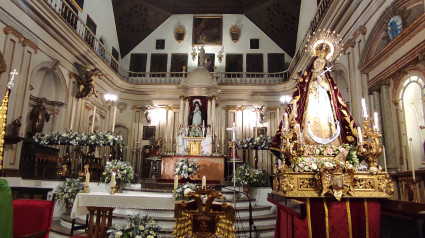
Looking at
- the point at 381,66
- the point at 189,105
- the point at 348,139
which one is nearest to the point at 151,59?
the point at 189,105

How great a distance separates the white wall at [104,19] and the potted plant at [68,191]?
8867 millimetres

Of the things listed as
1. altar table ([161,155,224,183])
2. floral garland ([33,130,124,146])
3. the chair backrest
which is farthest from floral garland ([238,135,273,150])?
the chair backrest

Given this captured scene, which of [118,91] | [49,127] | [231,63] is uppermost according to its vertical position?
[231,63]

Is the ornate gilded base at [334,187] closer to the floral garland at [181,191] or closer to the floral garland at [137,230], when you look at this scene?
the floral garland at [181,191]

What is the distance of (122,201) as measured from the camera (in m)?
4.64

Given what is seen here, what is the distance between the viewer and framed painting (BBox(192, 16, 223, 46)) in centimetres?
1831

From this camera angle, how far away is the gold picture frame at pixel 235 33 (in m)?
18.3

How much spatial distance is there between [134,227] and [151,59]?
50.6ft

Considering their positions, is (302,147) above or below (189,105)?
below

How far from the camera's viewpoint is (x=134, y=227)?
396cm

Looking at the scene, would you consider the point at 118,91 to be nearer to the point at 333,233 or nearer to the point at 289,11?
the point at 289,11

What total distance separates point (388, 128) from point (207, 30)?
44.2ft

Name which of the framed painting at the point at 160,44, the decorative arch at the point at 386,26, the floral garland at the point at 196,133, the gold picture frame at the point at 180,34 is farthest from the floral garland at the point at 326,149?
the framed painting at the point at 160,44

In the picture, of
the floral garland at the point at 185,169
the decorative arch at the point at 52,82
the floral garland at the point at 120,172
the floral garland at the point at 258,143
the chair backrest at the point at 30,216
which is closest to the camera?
the chair backrest at the point at 30,216
